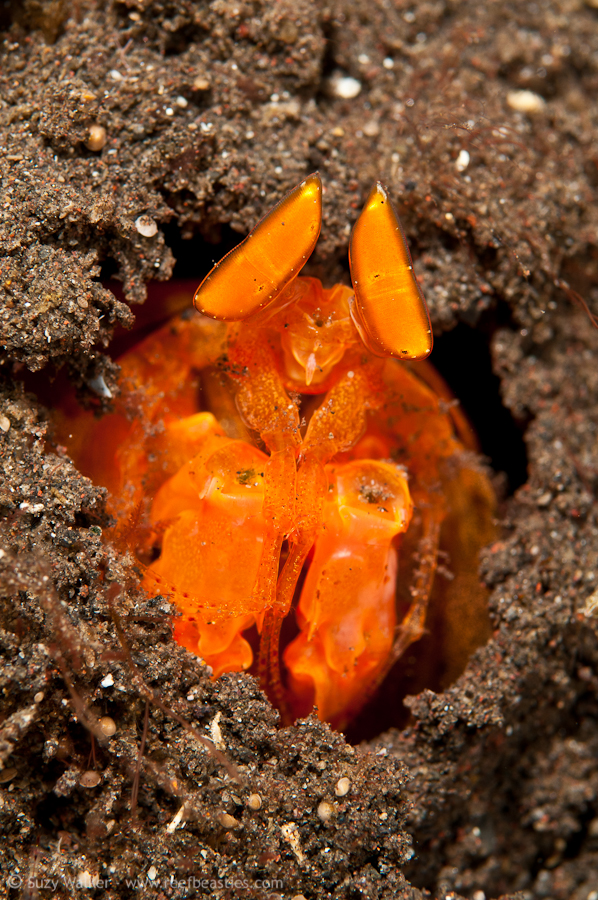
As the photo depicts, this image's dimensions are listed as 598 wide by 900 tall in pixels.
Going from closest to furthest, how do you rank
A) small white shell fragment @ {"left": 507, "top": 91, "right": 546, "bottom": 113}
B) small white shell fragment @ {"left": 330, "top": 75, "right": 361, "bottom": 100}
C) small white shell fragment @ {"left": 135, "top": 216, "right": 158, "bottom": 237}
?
small white shell fragment @ {"left": 135, "top": 216, "right": 158, "bottom": 237}, small white shell fragment @ {"left": 330, "top": 75, "right": 361, "bottom": 100}, small white shell fragment @ {"left": 507, "top": 91, "right": 546, "bottom": 113}

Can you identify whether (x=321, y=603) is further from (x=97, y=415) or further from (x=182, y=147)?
(x=182, y=147)

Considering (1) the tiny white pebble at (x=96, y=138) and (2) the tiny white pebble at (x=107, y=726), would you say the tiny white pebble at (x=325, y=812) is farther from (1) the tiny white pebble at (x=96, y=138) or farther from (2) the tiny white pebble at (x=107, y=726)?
(1) the tiny white pebble at (x=96, y=138)

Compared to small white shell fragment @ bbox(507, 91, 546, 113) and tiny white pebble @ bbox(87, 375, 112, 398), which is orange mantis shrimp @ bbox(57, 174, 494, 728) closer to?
tiny white pebble @ bbox(87, 375, 112, 398)

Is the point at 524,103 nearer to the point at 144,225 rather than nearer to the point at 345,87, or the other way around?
the point at 345,87

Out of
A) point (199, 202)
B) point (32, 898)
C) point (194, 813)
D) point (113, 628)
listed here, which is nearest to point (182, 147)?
point (199, 202)

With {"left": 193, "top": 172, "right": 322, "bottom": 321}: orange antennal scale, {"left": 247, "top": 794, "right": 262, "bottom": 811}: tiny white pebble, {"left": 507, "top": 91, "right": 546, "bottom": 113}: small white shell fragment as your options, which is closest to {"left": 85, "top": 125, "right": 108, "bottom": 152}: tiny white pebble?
{"left": 193, "top": 172, "right": 322, "bottom": 321}: orange antennal scale

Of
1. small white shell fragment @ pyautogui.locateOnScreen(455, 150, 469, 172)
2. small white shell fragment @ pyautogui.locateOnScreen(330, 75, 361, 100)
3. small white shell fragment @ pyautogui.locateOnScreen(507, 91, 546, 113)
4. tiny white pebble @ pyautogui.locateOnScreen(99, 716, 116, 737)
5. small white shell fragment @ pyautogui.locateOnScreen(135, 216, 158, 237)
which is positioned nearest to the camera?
tiny white pebble @ pyautogui.locateOnScreen(99, 716, 116, 737)

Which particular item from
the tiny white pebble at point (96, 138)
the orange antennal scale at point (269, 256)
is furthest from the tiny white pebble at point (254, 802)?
the tiny white pebble at point (96, 138)

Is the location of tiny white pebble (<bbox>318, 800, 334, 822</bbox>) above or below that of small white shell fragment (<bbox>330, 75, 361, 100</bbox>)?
below
